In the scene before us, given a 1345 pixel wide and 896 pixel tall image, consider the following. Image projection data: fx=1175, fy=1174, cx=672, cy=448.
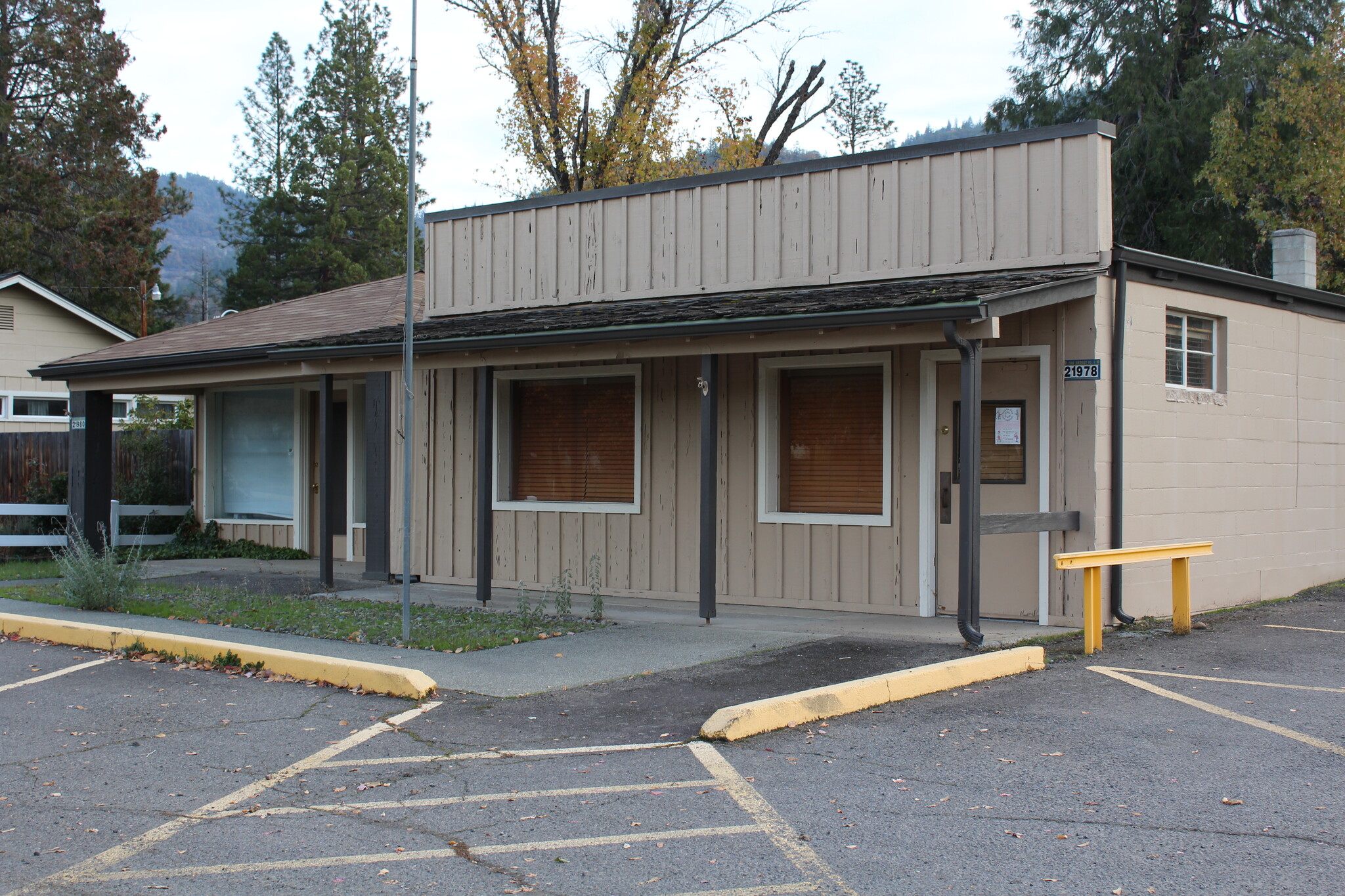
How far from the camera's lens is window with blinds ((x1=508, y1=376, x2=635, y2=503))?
12836 mm

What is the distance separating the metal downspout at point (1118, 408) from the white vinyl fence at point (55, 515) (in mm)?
12924

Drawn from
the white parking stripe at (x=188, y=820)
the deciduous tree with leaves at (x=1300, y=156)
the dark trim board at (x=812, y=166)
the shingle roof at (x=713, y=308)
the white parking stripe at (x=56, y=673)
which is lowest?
the white parking stripe at (x=56, y=673)

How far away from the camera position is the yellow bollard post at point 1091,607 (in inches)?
349

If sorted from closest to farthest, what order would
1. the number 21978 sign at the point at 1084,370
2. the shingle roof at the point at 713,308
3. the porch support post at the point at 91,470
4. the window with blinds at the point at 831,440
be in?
1. the shingle roof at the point at 713,308
2. the number 21978 sign at the point at 1084,370
3. the window with blinds at the point at 831,440
4. the porch support post at the point at 91,470

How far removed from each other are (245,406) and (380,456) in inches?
199

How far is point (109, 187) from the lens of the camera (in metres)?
36.8

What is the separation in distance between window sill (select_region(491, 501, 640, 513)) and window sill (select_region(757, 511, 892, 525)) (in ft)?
5.16

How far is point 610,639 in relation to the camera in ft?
32.2

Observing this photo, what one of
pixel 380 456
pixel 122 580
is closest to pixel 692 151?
pixel 380 456

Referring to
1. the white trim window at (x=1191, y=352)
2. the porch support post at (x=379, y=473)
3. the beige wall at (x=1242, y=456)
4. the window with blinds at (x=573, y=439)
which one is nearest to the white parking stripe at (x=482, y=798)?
the beige wall at (x=1242, y=456)

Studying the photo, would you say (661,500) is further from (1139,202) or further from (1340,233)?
(1139,202)

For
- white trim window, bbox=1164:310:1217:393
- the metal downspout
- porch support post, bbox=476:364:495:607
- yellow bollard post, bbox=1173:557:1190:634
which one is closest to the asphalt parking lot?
yellow bollard post, bbox=1173:557:1190:634

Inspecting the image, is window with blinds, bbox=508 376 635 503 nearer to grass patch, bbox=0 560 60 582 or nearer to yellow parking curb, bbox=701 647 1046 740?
yellow parking curb, bbox=701 647 1046 740

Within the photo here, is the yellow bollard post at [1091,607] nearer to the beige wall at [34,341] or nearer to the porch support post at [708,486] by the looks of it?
the porch support post at [708,486]
